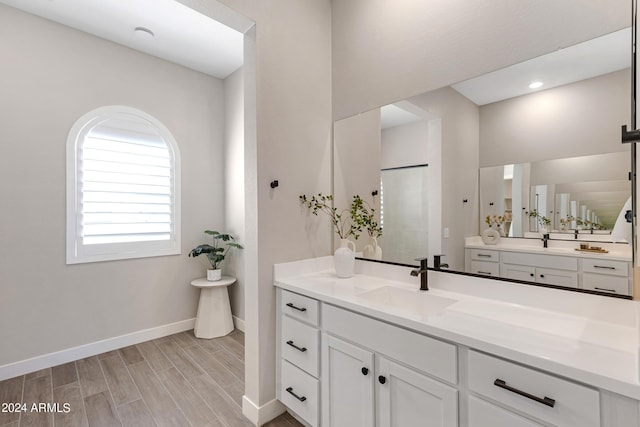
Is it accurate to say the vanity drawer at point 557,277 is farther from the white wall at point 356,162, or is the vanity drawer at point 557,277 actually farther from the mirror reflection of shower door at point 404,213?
the white wall at point 356,162

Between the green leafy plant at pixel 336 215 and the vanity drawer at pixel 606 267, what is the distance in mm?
1231

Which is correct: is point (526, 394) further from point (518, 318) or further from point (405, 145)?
point (405, 145)

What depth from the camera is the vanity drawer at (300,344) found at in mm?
1597

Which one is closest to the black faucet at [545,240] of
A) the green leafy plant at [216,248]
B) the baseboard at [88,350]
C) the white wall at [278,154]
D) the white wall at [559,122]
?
the white wall at [559,122]

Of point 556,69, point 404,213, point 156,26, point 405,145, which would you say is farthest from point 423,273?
point 156,26

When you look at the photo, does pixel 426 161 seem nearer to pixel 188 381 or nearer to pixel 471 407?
pixel 471 407

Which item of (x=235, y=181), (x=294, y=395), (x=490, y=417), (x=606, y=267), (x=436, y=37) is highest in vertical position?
(x=436, y=37)

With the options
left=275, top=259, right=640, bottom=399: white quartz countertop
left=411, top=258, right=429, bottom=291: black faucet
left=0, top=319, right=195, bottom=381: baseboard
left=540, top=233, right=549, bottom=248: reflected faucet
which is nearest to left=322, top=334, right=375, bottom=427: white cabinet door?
left=275, top=259, right=640, bottom=399: white quartz countertop

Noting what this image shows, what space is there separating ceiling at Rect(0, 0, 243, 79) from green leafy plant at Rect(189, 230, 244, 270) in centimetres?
189

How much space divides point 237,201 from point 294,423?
7.30ft

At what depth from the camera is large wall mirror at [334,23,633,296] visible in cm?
119

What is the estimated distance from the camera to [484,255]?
150 centimetres

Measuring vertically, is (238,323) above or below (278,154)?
below

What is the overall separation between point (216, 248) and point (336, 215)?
1709mm
